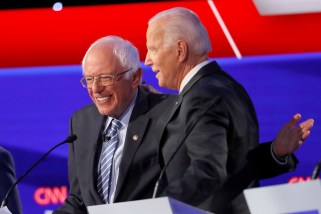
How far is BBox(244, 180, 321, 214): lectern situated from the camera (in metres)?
2.25

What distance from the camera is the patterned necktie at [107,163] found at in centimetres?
364

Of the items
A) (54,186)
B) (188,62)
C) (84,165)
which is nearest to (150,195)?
(84,165)

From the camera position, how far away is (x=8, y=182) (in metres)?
4.25

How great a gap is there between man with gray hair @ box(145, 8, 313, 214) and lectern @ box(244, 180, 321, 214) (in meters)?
0.72

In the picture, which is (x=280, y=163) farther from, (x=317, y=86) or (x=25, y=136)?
(x=25, y=136)

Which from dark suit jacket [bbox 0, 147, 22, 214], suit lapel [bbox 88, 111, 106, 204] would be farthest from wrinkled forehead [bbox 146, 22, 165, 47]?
dark suit jacket [bbox 0, 147, 22, 214]

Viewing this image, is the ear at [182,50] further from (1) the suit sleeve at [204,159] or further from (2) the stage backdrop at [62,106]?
(2) the stage backdrop at [62,106]

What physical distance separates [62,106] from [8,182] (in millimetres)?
Answer: 1248

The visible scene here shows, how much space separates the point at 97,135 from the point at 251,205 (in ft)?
5.09

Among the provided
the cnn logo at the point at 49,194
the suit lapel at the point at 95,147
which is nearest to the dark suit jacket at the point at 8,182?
A: the suit lapel at the point at 95,147

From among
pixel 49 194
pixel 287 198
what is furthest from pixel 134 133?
pixel 49 194

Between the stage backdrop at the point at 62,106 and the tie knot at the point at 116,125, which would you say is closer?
the tie knot at the point at 116,125

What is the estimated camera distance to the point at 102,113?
3.78m

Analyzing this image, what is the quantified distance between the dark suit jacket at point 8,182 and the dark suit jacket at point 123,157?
1.51 ft
